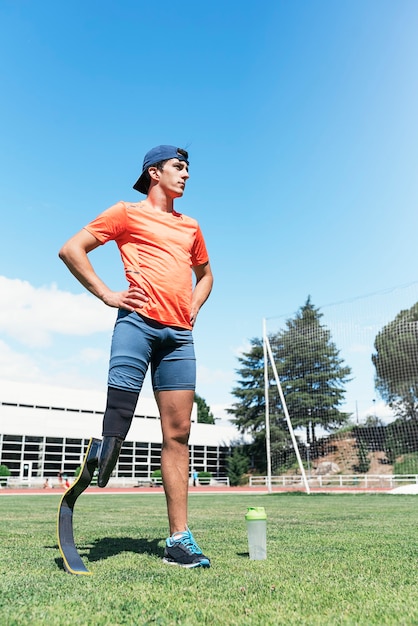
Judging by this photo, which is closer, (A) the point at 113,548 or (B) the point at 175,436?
(B) the point at 175,436

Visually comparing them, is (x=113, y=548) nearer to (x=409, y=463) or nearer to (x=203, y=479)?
(x=409, y=463)

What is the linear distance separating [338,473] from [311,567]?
24.3 meters

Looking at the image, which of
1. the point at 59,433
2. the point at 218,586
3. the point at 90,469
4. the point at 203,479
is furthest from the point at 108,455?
the point at 203,479

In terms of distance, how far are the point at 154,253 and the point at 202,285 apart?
20.0 inches

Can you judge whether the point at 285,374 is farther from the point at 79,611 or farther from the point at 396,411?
the point at 79,611

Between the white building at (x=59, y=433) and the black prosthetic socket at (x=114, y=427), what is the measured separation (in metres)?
33.8

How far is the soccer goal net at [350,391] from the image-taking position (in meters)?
21.4

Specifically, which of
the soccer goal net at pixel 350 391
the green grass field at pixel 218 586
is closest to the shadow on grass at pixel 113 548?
the green grass field at pixel 218 586

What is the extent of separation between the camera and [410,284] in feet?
67.5

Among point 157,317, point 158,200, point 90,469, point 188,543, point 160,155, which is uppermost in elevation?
point 160,155

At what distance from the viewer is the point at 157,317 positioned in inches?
120

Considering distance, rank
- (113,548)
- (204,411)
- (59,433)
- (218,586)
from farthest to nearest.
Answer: (204,411) → (59,433) → (113,548) → (218,586)

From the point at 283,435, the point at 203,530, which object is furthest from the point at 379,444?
the point at 203,530

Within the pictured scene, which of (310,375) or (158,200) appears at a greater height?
(310,375)
